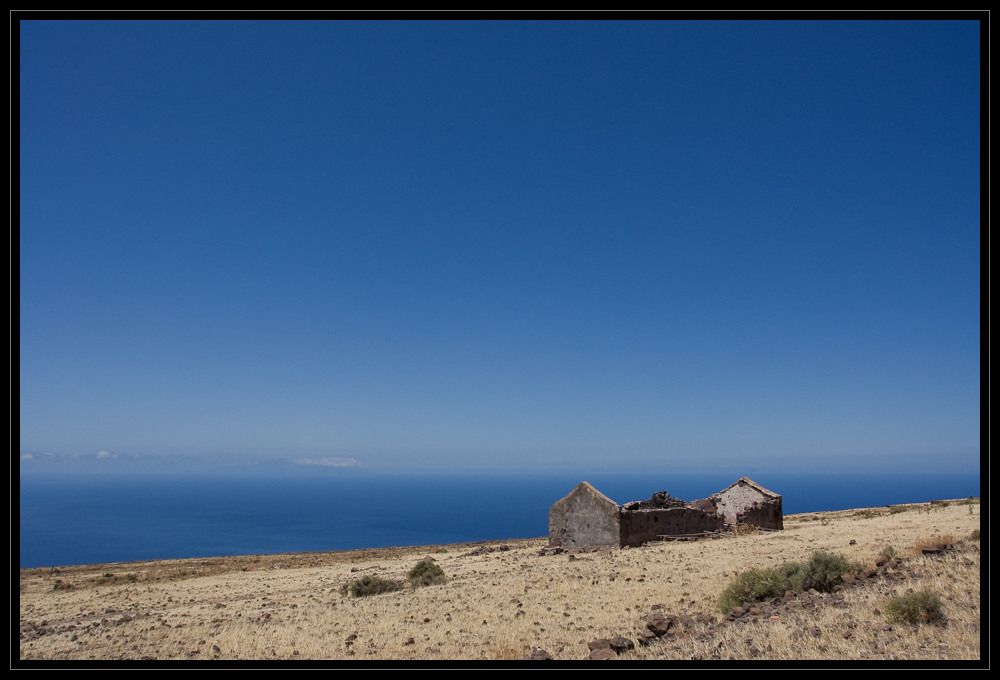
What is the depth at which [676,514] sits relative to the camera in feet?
95.9

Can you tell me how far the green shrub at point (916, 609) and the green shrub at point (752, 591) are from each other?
10.8 ft

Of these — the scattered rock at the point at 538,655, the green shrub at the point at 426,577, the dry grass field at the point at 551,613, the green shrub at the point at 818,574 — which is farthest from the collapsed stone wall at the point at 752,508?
the scattered rock at the point at 538,655

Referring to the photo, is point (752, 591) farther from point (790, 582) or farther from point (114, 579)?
point (114, 579)

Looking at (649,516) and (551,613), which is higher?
(649,516)

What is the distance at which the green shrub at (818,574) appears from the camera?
12508 mm

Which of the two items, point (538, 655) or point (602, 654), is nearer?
point (602, 654)

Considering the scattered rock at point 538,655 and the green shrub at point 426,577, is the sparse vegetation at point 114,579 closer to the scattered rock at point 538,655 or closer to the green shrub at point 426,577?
the green shrub at point 426,577

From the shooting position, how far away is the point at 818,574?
496 inches

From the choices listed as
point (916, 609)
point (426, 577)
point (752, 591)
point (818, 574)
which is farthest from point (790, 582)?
point (426, 577)

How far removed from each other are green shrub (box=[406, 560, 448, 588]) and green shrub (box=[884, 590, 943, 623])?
14158mm

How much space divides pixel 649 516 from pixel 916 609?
63.8 ft

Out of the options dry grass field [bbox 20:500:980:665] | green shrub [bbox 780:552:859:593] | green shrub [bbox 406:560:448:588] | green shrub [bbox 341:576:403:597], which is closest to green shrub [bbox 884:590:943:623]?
dry grass field [bbox 20:500:980:665]
